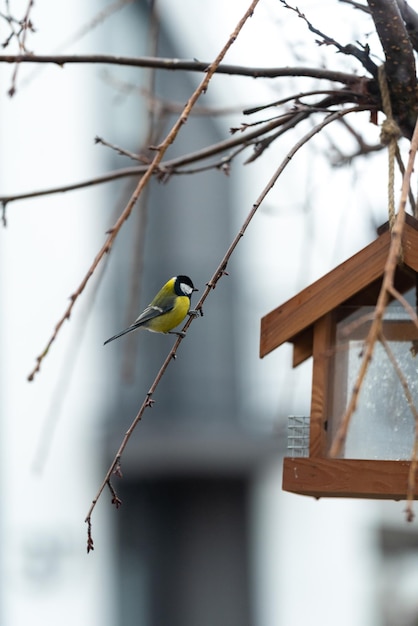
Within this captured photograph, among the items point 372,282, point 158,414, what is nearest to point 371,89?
point 372,282

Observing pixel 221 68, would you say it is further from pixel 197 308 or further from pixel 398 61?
pixel 197 308

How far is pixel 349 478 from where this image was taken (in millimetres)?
2359

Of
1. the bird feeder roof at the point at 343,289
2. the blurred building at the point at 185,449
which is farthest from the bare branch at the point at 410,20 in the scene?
the blurred building at the point at 185,449

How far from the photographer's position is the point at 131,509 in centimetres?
1040

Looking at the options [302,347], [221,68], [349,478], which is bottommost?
[349,478]

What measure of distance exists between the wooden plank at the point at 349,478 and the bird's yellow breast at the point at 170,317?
1200 millimetres

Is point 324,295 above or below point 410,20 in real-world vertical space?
below

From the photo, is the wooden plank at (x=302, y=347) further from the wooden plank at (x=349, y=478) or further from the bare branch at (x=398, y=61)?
the bare branch at (x=398, y=61)

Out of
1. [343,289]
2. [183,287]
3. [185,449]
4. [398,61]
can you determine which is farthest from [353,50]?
[185,449]

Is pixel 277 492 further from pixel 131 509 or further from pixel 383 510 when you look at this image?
pixel 383 510

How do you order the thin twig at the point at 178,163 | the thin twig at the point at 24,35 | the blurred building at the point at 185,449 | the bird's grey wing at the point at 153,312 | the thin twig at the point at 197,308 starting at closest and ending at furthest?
the thin twig at the point at 197,308 < the thin twig at the point at 24,35 < the thin twig at the point at 178,163 < the bird's grey wing at the point at 153,312 < the blurred building at the point at 185,449

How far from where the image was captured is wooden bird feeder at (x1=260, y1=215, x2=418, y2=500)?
2385 mm

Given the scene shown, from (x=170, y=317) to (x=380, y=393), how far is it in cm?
111

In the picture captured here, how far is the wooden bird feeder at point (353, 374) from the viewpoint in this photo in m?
2.38
